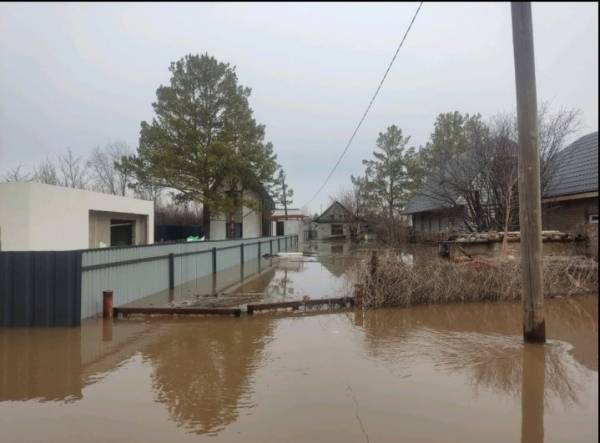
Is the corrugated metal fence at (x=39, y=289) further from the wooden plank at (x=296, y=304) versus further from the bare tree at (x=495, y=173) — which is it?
the bare tree at (x=495, y=173)

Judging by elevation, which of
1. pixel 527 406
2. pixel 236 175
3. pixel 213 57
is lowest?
pixel 527 406

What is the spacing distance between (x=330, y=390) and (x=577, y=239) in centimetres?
911

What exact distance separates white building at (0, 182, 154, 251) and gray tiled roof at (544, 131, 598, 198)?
60.0 feet

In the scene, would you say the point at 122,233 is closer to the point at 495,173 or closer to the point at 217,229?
the point at 217,229

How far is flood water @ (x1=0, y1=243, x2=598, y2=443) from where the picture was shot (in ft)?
12.8

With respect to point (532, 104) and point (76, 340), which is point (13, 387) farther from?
point (532, 104)

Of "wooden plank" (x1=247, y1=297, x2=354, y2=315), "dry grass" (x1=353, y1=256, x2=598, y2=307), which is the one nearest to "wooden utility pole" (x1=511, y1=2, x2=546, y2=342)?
"dry grass" (x1=353, y1=256, x2=598, y2=307)

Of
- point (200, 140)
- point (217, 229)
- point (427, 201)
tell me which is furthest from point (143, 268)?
point (427, 201)

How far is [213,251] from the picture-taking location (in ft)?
56.1

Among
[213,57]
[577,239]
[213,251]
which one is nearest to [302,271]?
[213,251]

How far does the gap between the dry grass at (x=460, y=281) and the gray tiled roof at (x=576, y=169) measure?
642 cm

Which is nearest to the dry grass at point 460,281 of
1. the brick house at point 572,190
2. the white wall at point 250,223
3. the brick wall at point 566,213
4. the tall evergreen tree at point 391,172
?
the brick house at point 572,190

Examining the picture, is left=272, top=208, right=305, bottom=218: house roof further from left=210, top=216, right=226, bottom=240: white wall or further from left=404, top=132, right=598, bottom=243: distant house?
left=404, top=132, right=598, bottom=243: distant house

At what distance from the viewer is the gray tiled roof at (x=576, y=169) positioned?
15930mm
